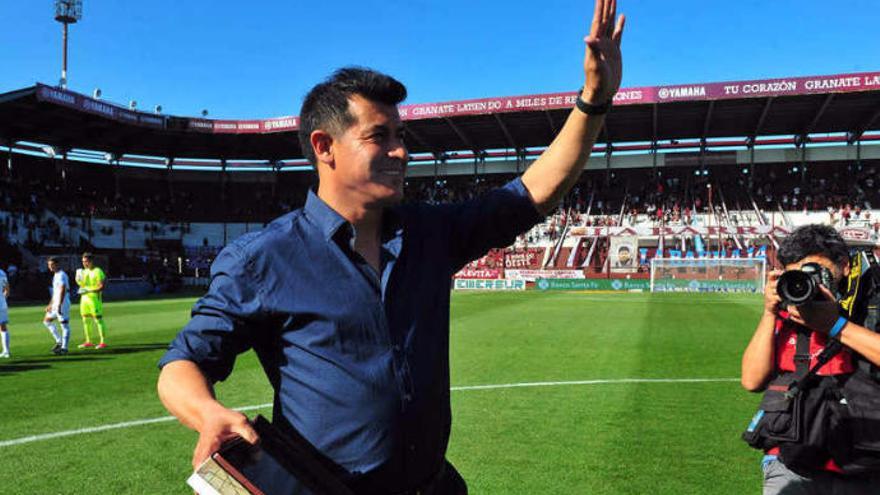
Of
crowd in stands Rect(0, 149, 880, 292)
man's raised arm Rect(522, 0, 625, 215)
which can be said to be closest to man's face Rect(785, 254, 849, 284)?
man's raised arm Rect(522, 0, 625, 215)

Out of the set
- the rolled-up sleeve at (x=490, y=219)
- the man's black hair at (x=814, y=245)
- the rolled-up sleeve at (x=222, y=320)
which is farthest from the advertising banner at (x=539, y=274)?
the rolled-up sleeve at (x=222, y=320)

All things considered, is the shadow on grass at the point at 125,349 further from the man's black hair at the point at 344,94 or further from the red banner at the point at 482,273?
the red banner at the point at 482,273

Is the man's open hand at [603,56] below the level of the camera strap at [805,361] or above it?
above

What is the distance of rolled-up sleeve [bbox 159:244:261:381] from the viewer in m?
1.84

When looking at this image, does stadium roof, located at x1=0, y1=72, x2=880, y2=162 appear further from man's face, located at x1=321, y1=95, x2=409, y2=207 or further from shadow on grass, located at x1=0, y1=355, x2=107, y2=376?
man's face, located at x1=321, y1=95, x2=409, y2=207

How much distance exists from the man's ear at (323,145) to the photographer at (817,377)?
184 cm

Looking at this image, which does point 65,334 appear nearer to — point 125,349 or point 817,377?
point 125,349

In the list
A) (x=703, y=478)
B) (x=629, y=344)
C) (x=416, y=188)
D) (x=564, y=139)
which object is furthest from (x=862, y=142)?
(x=564, y=139)

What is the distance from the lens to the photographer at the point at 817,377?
267cm

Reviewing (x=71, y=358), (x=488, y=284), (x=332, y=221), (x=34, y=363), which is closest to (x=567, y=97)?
(x=488, y=284)

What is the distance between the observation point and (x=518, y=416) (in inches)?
291

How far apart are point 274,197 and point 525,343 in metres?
45.8

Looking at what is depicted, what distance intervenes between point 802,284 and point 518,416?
200 inches

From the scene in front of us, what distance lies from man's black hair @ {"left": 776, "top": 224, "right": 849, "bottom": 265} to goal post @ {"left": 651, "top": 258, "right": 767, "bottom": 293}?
32.9 m
